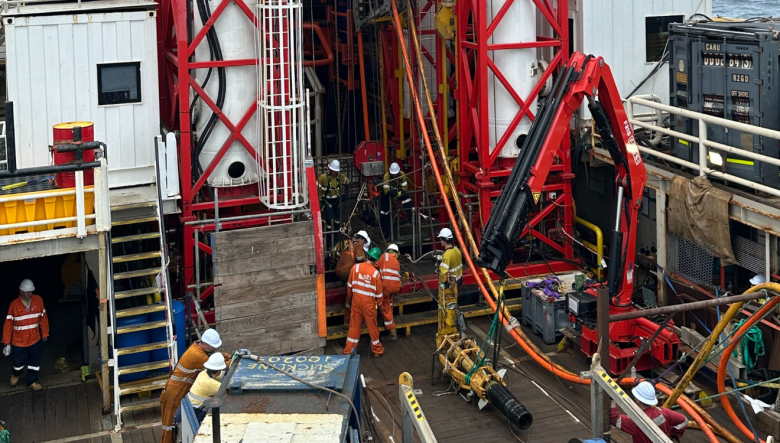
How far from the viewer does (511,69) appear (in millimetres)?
16891

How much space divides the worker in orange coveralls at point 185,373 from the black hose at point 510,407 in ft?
11.3

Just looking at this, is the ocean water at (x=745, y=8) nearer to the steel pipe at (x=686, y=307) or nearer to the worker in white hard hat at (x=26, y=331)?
the steel pipe at (x=686, y=307)

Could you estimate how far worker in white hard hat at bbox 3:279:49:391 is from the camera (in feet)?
45.3

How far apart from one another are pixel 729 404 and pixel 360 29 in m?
12.1

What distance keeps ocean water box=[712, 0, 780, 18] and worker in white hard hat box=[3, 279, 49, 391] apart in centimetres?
4098

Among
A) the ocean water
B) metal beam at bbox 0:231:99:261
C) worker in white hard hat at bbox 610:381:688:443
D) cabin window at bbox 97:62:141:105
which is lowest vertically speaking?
worker in white hard hat at bbox 610:381:688:443

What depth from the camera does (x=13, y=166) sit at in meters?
12.2

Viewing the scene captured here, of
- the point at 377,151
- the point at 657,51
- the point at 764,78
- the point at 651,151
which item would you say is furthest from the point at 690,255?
the point at 377,151

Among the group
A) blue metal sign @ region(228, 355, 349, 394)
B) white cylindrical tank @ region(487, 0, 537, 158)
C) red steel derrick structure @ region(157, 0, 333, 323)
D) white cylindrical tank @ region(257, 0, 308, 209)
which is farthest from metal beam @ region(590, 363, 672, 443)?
white cylindrical tank @ region(487, 0, 537, 158)

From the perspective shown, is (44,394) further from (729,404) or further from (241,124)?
(729,404)

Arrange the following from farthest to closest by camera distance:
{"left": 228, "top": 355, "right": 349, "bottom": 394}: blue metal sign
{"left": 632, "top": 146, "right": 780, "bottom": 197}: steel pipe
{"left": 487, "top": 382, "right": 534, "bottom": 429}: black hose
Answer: {"left": 632, "top": 146, "right": 780, "bottom": 197}: steel pipe → {"left": 487, "top": 382, "right": 534, "bottom": 429}: black hose → {"left": 228, "top": 355, "right": 349, "bottom": 394}: blue metal sign

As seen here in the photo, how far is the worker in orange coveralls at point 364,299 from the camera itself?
1472 centimetres

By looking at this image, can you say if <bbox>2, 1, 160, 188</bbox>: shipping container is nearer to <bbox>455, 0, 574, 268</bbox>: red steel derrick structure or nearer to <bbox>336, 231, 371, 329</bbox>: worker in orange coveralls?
<bbox>336, 231, 371, 329</bbox>: worker in orange coveralls

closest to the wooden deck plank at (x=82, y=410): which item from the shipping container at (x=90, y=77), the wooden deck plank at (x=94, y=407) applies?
the wooden deck plank at (x=94, y=407)
